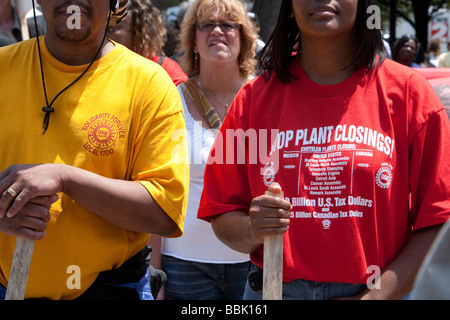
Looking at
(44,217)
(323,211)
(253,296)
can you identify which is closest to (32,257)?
(44,217)

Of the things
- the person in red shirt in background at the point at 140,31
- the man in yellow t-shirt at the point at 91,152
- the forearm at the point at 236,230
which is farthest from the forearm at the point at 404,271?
the person in red shirt in background at the point at 140,31

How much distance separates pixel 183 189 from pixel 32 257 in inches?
22.8

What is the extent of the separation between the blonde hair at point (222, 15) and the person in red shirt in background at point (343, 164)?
1544 mm

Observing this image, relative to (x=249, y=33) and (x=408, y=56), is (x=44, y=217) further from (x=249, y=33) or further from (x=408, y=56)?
(x=408, y=56)

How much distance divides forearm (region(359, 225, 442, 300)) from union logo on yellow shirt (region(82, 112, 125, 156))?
102 cm

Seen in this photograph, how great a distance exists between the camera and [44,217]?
2.05 m

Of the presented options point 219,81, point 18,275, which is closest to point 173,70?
point 219,81

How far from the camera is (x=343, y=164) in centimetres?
212

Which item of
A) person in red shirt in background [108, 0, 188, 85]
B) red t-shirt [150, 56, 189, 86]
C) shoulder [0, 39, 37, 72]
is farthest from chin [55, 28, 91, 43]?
red t-shirt [150, 56, 189, 86]

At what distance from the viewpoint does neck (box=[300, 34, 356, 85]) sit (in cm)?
231

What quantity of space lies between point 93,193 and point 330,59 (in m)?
0.98

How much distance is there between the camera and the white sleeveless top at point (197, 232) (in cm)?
352

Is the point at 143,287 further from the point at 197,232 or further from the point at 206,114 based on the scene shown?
the point at 206,114

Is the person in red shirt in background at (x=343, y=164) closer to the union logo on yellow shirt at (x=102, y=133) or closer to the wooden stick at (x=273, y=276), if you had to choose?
the wooden stick at (x=273, y=276)
